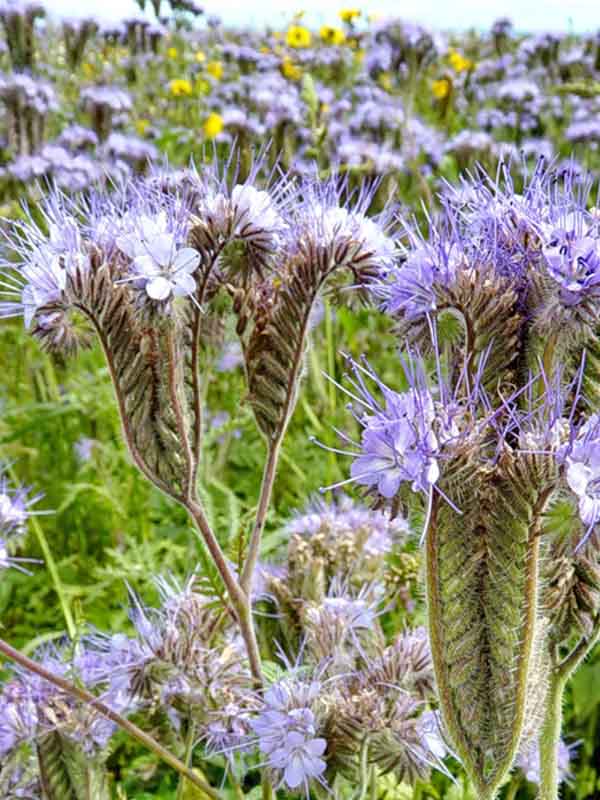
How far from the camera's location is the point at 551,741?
61.8 inches

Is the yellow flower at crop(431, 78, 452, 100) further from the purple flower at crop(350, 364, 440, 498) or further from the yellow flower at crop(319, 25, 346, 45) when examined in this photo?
the purple flower at crop(350, 364, 440, 498)

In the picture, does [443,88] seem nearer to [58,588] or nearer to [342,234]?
[58,588]

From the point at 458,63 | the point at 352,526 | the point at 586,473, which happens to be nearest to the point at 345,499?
the point at 352,526

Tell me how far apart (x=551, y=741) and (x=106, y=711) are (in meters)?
0.75

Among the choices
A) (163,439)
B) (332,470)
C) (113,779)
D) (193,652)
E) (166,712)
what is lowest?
(113,779)

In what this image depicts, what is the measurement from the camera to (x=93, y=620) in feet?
10.1

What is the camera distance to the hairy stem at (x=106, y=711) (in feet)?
5.58

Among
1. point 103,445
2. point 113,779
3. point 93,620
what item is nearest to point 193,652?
point 113,779

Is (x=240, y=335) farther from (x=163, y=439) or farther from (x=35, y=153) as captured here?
(x=35, y=153)

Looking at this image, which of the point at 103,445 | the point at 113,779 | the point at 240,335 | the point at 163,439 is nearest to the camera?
the point at 163,439

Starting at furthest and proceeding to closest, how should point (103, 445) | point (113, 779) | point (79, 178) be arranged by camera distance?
1. point (79, 178)
2. point (103, 445)
3. point (113, 779)

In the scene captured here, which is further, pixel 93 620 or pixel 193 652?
pixel 93 620

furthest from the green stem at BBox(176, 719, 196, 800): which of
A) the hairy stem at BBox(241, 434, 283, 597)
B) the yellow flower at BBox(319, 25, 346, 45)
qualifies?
the yellow flower at BBox(319, 25, 346, 45)

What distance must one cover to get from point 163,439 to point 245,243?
0.35m
